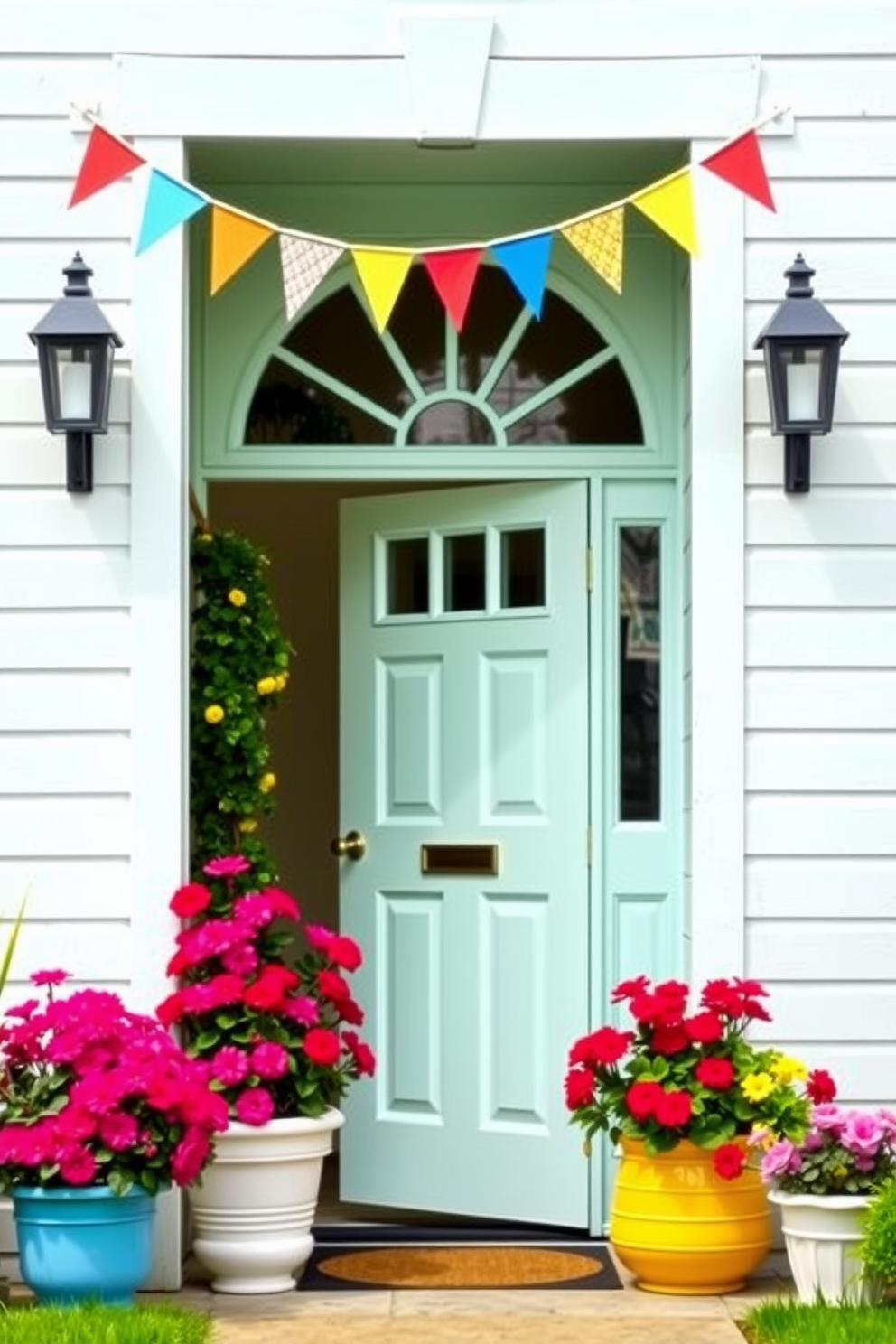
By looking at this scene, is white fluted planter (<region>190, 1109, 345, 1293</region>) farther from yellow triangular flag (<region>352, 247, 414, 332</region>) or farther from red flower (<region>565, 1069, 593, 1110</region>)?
yellow triangular flag (<region>352, 247, 414, 332</region>)

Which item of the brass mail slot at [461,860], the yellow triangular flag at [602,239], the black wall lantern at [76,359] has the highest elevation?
the yellow triangular flag at [602,239]

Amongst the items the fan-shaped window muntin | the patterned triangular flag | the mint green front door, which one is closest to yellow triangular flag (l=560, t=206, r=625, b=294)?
the patterned triangular flag

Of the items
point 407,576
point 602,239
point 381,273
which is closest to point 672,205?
point 602,239

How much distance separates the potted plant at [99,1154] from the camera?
5.31m

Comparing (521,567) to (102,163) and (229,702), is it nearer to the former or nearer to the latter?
(229,702)

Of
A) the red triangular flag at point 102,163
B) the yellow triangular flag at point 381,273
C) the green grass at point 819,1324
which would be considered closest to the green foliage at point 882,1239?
the green grass at point 819,1324

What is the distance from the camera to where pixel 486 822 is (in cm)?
654

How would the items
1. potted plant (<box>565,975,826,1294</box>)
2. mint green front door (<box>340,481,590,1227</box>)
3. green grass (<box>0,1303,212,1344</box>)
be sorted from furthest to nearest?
mint green front door (<box>340,481,590,1227</box>) < potted plant (<box>565,975,826,1294</box>) < green grass (<box>0,1303,212,1344</box>)

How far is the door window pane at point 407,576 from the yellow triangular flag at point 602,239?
1.09 metres

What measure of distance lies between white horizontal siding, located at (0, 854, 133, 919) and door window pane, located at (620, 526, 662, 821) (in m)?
Answer: 1.29

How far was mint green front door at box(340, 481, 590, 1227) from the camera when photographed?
6414mm

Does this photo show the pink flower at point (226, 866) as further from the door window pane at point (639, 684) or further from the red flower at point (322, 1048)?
the door window pane at point (639, 684)

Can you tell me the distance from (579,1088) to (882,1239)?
0.80 m

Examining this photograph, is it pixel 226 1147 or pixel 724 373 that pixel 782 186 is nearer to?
pixel 724 373
